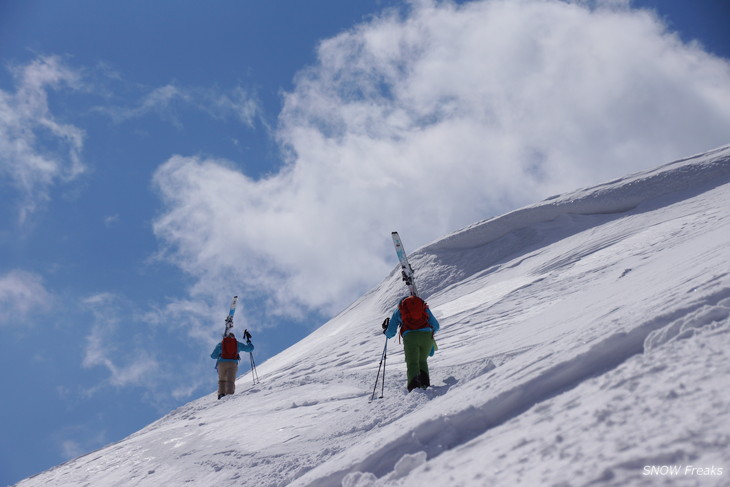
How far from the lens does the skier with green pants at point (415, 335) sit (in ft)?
26.7

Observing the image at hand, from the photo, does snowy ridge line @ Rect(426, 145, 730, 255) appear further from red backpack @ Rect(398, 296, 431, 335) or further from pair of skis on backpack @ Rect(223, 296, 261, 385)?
red backpack @ Rect(398, 296, 431, 335)

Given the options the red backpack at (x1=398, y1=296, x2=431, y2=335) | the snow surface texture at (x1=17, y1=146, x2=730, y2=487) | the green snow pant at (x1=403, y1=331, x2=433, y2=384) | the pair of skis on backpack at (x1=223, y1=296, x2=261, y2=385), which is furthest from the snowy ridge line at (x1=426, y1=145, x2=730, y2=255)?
the green snow pant at (x1=403, y1=331, x2=433, y2=384)

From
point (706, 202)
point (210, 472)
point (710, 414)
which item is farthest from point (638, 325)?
point (706, 202)

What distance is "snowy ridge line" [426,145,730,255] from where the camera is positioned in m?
18.7

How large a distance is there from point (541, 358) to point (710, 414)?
2.01 m

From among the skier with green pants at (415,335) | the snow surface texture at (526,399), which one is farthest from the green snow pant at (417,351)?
the snow surface texture at (526,399)

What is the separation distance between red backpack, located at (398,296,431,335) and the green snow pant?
111 mm

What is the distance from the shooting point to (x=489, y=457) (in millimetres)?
3889

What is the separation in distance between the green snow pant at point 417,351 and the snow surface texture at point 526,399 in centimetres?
32

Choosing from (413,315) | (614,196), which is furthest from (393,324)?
(614,196)

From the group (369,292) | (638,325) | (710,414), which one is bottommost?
(710,414)

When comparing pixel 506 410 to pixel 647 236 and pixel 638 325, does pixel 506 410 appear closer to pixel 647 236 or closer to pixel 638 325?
pixel 638 325

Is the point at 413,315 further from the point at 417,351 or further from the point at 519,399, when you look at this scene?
the point at 519,399

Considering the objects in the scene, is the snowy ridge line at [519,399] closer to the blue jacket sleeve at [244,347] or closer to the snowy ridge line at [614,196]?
the blue jacket sleeve at [244,347]
